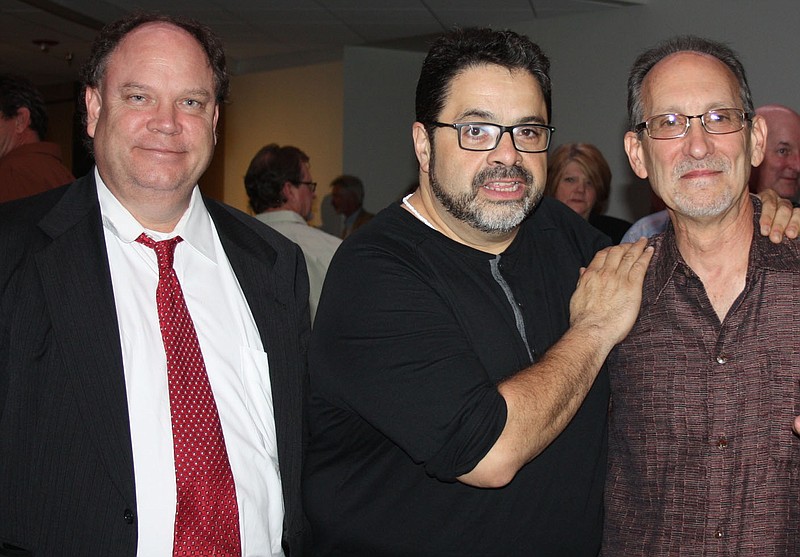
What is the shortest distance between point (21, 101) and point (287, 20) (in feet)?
15.4

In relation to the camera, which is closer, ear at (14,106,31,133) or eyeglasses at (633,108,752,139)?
eyeglasses at (633,108,752,139)

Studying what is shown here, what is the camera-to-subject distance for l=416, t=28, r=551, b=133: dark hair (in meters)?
2.11

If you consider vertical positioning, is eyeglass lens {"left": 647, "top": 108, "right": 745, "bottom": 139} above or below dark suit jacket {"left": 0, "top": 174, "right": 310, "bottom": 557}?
above

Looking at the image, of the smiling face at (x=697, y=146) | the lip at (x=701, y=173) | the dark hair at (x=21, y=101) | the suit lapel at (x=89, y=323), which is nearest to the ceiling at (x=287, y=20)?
the dark hair at (x=21, y=101)

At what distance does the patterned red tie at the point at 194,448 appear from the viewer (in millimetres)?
1892

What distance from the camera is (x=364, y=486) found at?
2.03m

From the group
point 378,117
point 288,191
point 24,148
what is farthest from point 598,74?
point 24,148

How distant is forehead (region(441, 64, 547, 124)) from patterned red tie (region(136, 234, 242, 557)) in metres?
0.83

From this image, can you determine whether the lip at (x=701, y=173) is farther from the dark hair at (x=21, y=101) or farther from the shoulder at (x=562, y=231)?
the dark hair at (x=21, y=101)

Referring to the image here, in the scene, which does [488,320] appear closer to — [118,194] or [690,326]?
[690,326]

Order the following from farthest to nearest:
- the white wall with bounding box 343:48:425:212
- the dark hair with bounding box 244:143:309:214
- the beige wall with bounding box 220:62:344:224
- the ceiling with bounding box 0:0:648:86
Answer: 1. the beige wall with bounding box 220:62:344:224
2. the white wall with bounding box 343:48:425:212
3. the ceiling with bounding box 0:0:648:86
4. the dark hair with bounding box 244:143:309:214

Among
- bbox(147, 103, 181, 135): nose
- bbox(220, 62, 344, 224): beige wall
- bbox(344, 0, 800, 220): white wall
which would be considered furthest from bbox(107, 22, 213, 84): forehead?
bbox(220, 62, 344, 224): beige wall

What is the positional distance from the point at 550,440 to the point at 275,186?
2975 millimetres

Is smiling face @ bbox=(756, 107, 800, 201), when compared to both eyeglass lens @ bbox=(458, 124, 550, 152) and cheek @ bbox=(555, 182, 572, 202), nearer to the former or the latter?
cheek @ bbox=(555, 182, 572, 202)
